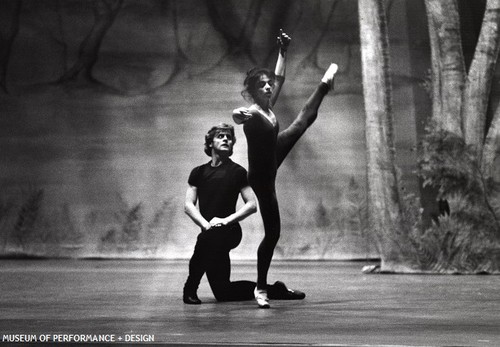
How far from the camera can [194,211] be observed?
5.88 m

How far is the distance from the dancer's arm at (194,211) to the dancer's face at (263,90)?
2.34ft

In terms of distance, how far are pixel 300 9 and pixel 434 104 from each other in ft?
7.32

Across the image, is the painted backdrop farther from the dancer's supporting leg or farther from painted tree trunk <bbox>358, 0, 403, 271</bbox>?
the dancer's supporting leg

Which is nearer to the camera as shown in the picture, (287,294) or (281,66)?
(281,66)

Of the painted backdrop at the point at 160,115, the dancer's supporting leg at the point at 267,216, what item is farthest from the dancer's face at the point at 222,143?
the painted backdrop at the point at 160,115

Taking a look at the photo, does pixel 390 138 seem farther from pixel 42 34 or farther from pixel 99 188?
pixel 42 34

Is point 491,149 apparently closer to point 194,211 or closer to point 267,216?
point 267,216

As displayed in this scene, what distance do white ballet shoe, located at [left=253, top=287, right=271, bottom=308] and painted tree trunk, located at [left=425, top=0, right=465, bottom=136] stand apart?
3.86 metres

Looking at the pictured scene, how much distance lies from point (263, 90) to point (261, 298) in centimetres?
128

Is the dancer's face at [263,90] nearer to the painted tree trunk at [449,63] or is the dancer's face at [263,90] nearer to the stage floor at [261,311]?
the stage floor at [261,311]

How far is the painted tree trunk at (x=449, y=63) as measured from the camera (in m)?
9.11

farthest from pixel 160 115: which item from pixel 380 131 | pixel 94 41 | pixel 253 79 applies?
pixel 253 79

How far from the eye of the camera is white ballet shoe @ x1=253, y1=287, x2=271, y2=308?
5.71 meters

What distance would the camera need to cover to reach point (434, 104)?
9.40 m
